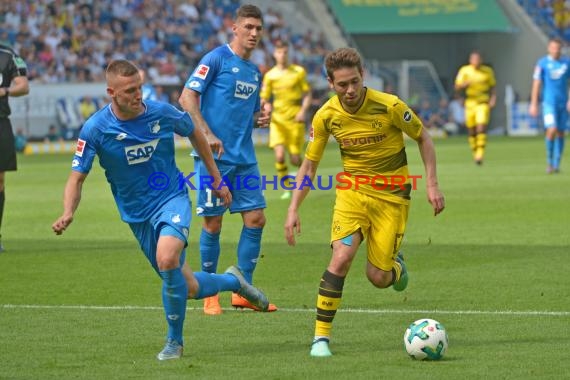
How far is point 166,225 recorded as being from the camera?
7750 millimetres

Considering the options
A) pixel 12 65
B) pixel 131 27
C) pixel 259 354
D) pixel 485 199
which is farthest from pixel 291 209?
pixel 131 27

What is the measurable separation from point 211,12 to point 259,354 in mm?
36575

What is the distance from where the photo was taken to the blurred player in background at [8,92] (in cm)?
1316

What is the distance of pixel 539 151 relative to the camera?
3189 centimetres

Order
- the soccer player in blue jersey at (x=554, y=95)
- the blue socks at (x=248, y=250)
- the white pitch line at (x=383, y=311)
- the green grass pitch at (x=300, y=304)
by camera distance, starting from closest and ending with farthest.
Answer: the green grass pitch at (x=300, y=304), the white pitch line at (x=383, y=311), the blue socks at (x=248, y=250), the soccer player in blue jersey at (x=554, y=95)

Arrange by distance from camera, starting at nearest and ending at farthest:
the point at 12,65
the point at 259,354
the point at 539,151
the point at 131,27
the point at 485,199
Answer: the point at 259,354 → the point at 12,65 → the point at 485,199 → the point at 539,151 → the point at 131,27

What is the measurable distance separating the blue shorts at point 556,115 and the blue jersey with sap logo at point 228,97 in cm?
1445

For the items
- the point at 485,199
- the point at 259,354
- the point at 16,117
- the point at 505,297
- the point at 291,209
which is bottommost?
the point at 16,117

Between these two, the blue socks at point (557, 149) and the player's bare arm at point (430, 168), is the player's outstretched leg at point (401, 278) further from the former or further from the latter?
the blue socks at point (557, 149)

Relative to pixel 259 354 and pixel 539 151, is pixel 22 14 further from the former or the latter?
pixel 259 354

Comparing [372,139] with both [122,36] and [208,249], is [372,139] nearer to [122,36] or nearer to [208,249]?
[208,249]

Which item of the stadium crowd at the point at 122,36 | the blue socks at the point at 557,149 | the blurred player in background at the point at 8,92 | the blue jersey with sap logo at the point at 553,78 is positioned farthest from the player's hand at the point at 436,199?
the stadium crowd at the point at 122,36

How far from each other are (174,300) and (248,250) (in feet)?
7.65

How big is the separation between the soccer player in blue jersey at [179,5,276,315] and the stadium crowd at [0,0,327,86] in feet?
86.5
